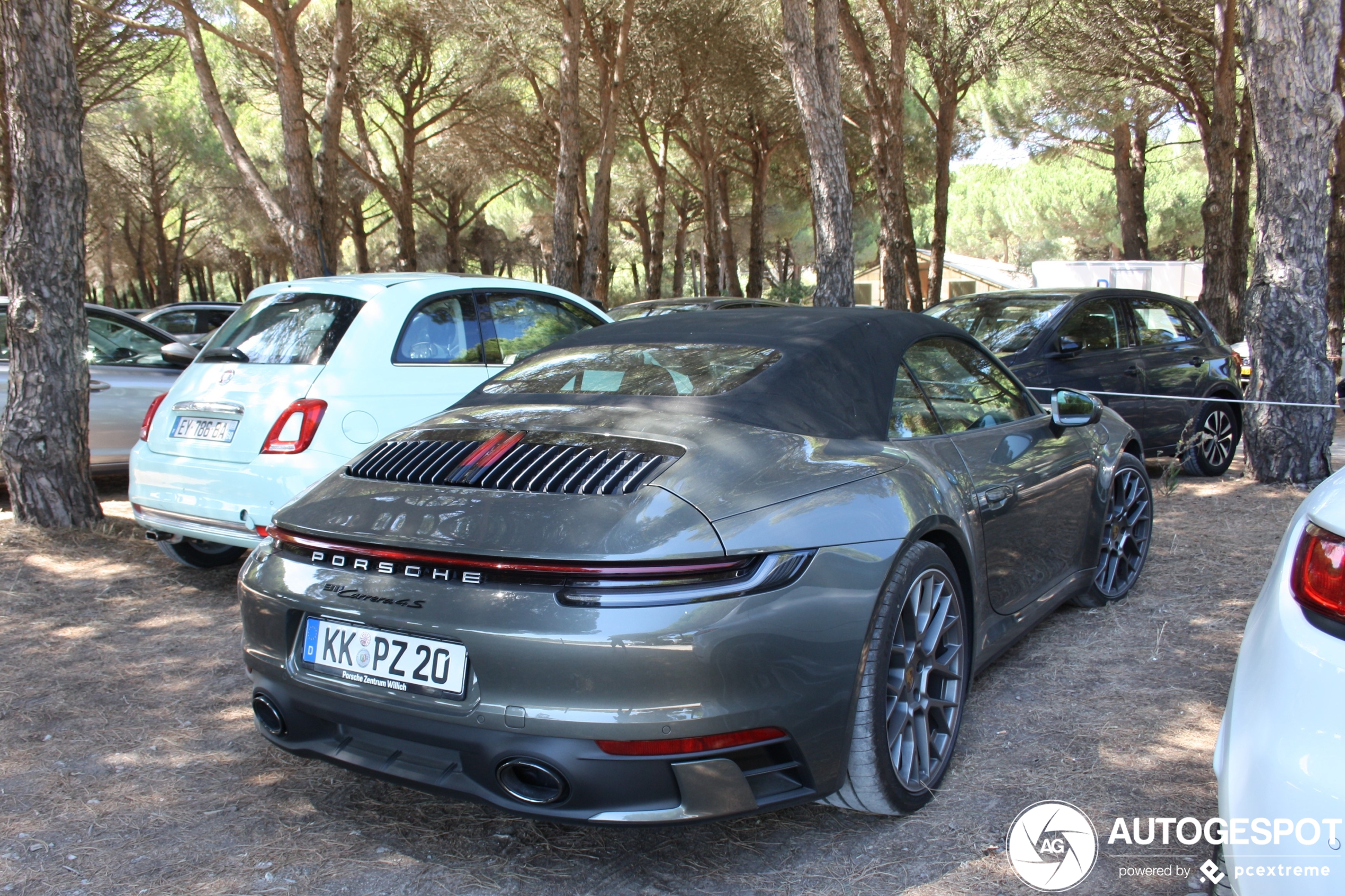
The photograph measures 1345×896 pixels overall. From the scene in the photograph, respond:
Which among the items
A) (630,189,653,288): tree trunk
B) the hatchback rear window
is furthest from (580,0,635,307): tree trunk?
(630,189,653,288): tree trunk

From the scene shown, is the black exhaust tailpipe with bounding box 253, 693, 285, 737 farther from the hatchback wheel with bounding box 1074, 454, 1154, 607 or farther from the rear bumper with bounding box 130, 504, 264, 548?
the hatchback wheel with bounding box 1074, 454, 1154, 607

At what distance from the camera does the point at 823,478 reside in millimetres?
2602

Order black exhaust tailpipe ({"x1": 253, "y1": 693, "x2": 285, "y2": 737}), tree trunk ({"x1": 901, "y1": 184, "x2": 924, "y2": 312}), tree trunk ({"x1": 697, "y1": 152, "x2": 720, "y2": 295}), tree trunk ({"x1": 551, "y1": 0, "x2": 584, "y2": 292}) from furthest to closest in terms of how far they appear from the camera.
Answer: tree trunk ({"x1": 697, "y1": 152, "x2": 720, "y2": 295})
tree trunk ({"x1": 901, "y1": 184, "x2": 924, "y2": 312})
tree trunk ({"x1": 551, "y1": 0, "x2": 584, "y2": 292})
black exhaust tailpipe ({"x1": 253, "y1": 693, "x2": 285, "y2": 737})

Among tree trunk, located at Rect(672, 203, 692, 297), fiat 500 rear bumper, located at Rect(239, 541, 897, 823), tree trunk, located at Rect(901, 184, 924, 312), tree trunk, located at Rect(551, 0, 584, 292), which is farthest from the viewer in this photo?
tree trunk, located at Rect(672, 203, 692, 297)

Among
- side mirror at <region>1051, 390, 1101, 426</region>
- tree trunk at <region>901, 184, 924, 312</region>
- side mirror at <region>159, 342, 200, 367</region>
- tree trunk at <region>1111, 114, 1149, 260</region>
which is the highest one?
tree trunk at <region>1111, 114, 1149, 260</region>

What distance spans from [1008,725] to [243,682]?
2.86 m

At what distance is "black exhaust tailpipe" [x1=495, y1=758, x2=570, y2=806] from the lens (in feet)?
7.11

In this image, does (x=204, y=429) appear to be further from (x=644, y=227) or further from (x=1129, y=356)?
(x=644, y=227)

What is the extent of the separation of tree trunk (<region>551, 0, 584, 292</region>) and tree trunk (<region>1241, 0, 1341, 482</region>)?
8.58m

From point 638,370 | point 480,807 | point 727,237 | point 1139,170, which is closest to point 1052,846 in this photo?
point 480,807

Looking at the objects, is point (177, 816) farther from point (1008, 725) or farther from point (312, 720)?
point (1008, 725)

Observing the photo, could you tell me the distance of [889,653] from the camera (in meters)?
2.54

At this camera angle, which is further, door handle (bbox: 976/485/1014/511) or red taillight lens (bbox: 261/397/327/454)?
red taillight lens (bbox: 261/397/327/454)

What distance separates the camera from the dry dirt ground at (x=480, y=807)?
8.33 ft
